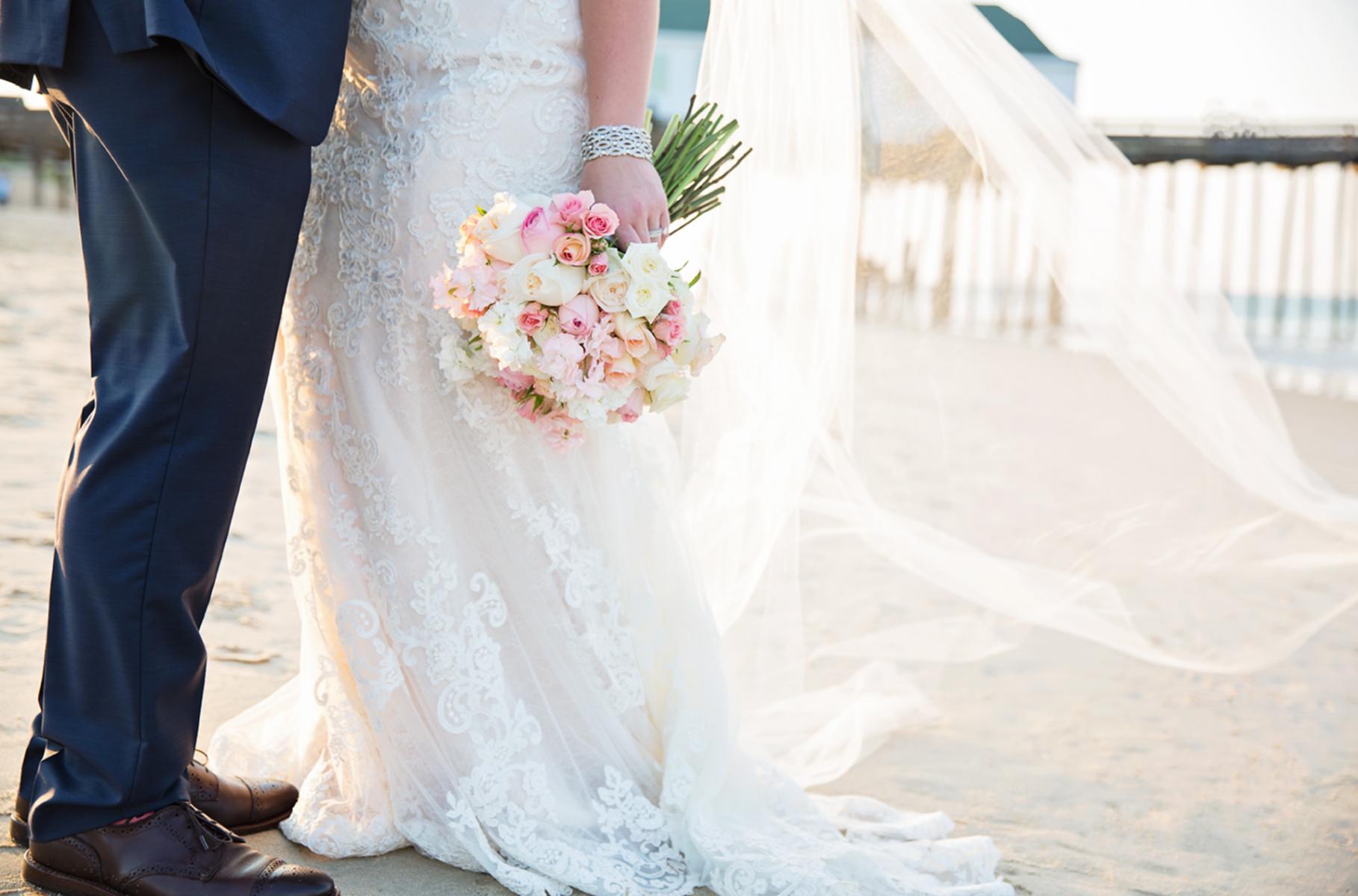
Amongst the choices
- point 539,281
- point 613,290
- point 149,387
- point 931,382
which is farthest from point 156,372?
point 931,382

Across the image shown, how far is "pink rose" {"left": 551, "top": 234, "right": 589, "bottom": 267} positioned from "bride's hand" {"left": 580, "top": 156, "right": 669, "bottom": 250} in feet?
0.41

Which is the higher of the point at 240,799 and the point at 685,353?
the point at 685,353

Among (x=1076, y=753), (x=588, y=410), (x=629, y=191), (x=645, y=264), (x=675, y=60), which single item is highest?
(x=675, y=60)

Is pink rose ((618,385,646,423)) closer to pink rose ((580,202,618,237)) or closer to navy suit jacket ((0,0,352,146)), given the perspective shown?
pink rose ((580,202,618,237))

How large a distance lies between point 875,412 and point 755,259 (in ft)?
6.42

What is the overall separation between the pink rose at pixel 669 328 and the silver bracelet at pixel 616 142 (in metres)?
0.30

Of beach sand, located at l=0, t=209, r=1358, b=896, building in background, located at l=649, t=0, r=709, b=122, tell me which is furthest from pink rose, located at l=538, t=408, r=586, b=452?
building in background, located at l=649, t=0, r=709, b=122

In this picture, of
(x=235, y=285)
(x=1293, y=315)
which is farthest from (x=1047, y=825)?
(x=1293, y=315)

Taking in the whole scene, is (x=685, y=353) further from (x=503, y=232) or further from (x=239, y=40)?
(x=239, y=40)

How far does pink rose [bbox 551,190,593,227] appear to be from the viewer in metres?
1.69

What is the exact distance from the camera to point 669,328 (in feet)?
5.58

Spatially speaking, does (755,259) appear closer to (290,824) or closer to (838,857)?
(838,857)

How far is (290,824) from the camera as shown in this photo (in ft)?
6.43

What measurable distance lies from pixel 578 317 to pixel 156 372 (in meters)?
0.57
